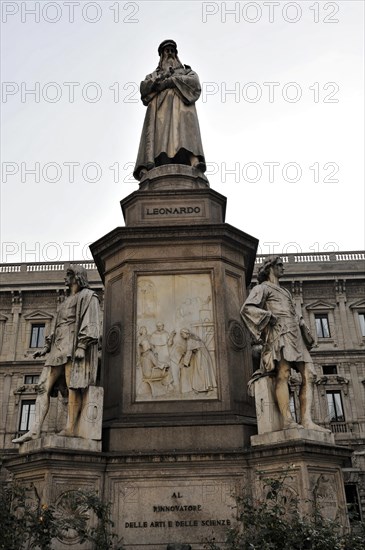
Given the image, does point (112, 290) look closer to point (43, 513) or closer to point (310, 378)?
point (310, 378)

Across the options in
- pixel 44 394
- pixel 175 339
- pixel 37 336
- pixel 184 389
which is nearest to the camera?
pixel 44 394

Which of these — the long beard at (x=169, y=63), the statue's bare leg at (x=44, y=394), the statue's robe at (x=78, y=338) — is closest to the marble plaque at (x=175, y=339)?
the statue's robe at (x=78, y=338)

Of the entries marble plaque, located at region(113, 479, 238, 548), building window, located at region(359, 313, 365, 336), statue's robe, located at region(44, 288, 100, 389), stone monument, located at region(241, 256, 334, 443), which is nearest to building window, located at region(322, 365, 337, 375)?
building window, located at region(359, 313, 365, 336)

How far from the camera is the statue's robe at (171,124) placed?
11883 millimetres

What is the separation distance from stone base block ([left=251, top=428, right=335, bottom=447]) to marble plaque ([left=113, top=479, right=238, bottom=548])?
2.18 feet

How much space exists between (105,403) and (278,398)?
2770 mm

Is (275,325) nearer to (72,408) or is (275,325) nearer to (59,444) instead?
(72,408)

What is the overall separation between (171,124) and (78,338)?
5789 millimetres

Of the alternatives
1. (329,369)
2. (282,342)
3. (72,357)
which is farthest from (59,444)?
(329,369)

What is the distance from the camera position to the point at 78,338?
26.7 ft

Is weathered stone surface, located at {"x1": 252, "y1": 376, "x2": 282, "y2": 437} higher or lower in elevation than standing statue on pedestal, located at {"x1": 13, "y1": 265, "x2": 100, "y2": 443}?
lower

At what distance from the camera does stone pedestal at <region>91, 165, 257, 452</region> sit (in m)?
8.06

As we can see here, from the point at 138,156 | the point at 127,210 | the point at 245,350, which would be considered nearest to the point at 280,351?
the point at 245,350

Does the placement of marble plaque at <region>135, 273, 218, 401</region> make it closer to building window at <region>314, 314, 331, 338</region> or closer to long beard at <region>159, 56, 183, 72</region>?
long beard at <region>159, 56, 183, 72</region>
